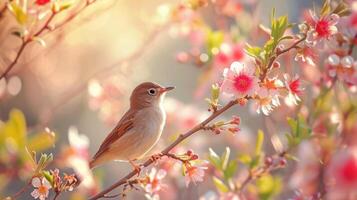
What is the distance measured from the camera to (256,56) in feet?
4.68

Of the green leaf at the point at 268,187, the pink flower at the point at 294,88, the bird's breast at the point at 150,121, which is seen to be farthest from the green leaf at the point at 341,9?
the bird's breast at the point at 150,121

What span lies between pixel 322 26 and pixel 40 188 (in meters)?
0.69

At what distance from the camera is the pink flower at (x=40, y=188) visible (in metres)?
1.39

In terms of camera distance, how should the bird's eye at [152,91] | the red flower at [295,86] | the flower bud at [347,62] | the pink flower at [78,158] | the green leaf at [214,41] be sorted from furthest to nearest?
the bird's eye at [152,91], the green leaf at [214,41], the pink flower at [78,158], the flower bud at [347,62], the red flower at [295,86]

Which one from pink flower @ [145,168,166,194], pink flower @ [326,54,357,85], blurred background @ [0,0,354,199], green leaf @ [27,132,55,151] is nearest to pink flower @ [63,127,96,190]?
blurred background @ [0,0,354,199]

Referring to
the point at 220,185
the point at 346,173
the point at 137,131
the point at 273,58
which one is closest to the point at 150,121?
the point at 137,131

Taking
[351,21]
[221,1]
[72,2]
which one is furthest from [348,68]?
[221,1]

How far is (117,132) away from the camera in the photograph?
2217 millimetres

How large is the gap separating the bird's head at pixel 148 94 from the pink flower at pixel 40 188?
3.25 feet

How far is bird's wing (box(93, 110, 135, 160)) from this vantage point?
6.95ft

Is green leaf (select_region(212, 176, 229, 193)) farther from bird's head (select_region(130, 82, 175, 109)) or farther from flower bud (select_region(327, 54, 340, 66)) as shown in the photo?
bird's head (select_region(130, 82, 175, 109))

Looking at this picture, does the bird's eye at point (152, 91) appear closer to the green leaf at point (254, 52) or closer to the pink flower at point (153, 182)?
the pink flower at point (153, 182)

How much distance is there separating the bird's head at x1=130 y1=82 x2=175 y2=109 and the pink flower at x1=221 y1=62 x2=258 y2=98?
2.93 feet

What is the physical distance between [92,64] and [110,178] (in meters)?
0.62
